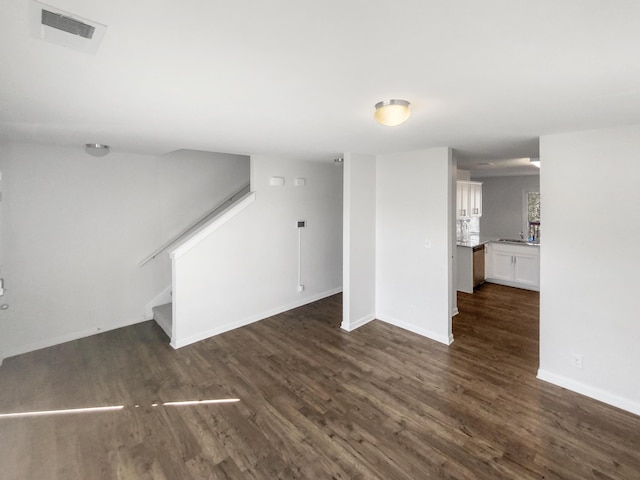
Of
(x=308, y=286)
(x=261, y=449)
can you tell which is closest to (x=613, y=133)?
(x=261, y=449)

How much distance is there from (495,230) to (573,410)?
233 inches

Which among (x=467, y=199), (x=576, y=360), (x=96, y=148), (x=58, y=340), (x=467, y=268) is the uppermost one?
(x=96, y=148)

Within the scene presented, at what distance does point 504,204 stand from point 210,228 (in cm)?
700

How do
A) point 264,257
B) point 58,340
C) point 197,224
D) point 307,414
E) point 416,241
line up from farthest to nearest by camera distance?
1. point 197,224
2. point 264,257
3. point 416,241
4. point 58,340
5. point 307,414

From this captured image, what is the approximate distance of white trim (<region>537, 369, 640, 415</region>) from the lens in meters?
2.53

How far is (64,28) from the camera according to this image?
1113 millimetres

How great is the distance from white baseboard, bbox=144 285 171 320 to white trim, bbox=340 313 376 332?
2.72 meters

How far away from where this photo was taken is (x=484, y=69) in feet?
4.73

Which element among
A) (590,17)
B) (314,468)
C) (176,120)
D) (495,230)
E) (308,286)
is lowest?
(314,468)

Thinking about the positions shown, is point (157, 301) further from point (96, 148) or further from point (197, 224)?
point (96, 148)

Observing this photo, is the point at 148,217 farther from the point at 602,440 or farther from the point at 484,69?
the point at 602,440

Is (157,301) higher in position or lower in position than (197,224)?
lower

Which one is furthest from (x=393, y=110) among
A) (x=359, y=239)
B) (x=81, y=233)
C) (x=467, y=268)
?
(x=467, y=268)

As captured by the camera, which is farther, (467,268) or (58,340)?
(467,268)
